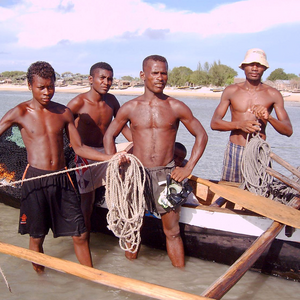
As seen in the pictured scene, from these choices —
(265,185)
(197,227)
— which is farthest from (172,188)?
A: (265,185)

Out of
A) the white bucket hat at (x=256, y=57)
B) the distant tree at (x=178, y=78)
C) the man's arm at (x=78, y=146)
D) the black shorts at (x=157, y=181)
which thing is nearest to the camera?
the man's arm at (x=78, y=146)

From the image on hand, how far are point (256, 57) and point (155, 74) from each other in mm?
1327

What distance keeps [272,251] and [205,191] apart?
175cm

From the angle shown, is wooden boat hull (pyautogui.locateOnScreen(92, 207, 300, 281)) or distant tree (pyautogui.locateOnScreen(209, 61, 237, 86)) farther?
distant tree (pyautogui.locateOnScreen(209, 61, 237, 86))

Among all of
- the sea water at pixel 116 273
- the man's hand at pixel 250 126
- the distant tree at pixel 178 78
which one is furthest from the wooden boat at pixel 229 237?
the distant tree at pixel 178 78

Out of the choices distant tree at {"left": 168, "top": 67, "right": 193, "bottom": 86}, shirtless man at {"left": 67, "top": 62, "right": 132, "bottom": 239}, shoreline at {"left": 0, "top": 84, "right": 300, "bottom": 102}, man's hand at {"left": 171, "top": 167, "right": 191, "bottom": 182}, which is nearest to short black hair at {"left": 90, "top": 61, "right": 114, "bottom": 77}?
shirtless man at {"left": 67, "top": 62, "right": 132, "bottom": 239}

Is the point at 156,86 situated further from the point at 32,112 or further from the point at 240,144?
the point at 240,144

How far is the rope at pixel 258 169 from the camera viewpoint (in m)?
3.82

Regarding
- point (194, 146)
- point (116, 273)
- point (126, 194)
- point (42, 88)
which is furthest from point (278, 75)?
point (42, 88)

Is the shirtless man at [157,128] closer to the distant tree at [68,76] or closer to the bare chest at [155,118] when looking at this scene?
the bare chest at [155,118]

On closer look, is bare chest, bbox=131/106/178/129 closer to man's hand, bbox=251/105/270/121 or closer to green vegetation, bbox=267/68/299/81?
man's hand, bbox=251/105/270/121

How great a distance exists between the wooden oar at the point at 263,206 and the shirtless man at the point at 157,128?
17.3 inches

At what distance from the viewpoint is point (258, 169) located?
12.6ft

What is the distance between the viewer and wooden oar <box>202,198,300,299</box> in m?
2.42
